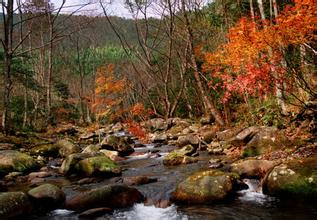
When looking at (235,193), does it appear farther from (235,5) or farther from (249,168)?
(235,5)

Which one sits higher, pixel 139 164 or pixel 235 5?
pixel 235 5

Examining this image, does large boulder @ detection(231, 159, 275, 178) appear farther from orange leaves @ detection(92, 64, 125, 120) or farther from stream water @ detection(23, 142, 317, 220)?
orange leaves @ detection(92, 64, 125, 120)

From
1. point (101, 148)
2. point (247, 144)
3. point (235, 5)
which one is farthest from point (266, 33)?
point (235, 5)

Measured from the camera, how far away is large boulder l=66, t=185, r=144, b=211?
7.21 meters

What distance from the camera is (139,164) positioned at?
475 inches

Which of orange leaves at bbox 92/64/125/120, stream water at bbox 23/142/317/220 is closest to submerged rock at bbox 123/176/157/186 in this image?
stream water at bbox 23/142/317/220

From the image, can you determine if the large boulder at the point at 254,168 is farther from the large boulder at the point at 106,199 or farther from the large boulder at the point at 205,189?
the large boulder at the point at 106,199

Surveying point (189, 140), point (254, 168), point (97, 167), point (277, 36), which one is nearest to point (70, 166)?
point (97, 167)

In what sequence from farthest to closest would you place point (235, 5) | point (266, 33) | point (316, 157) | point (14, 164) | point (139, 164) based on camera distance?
point (235, 5)
point (139, 164)
point (14, 164)
point (266, 33)
point (316, 157)

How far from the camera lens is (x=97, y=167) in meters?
10.3

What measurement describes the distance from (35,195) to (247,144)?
279 inches

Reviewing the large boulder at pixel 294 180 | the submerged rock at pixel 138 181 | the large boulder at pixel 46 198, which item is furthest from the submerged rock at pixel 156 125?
the large boulder at pixel 294 180

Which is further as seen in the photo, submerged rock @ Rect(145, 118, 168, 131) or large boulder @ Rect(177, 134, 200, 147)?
submerged rock @ Rect(145, 118, 168, 131)

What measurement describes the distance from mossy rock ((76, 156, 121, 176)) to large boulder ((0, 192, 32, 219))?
3.32 m
